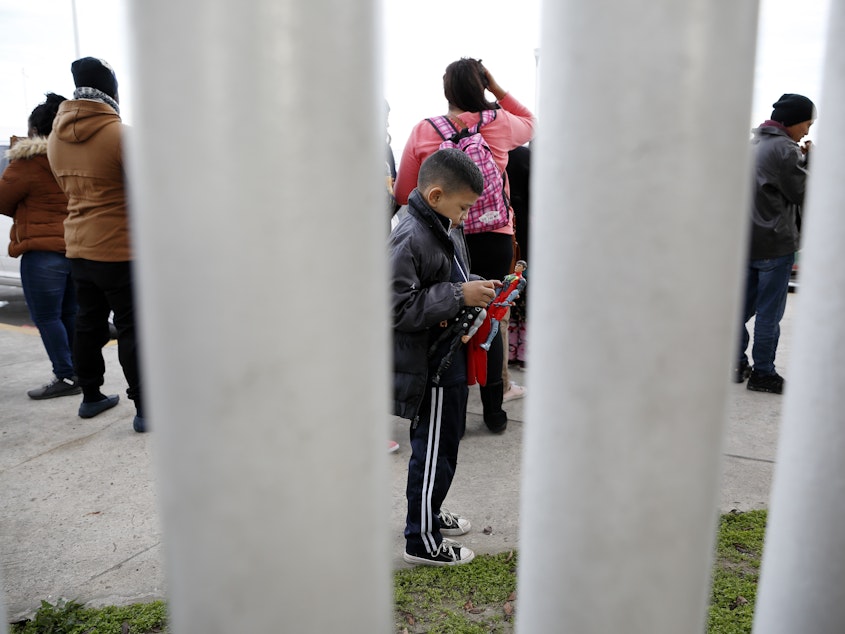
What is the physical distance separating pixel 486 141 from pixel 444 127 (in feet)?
0.81

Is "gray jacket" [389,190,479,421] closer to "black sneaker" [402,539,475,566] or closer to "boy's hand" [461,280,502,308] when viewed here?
"boy's hand" [461,280,502,308]

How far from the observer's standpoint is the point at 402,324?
275cm

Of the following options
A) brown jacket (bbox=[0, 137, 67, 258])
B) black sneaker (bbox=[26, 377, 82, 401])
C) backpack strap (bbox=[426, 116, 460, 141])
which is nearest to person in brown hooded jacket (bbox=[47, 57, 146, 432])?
brown jacket (bbox=[0, 137, 67, 258])

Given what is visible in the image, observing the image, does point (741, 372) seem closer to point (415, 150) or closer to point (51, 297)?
point (415, 150)

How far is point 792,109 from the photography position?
492cm

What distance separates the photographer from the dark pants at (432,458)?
2889 millimetres

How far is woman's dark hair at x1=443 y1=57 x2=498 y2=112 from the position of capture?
4.09 metres

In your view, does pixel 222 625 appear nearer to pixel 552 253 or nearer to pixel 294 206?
pixel 294 206

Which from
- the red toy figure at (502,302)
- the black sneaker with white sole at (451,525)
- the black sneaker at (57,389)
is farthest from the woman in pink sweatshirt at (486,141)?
the black sneaker at (57,389)

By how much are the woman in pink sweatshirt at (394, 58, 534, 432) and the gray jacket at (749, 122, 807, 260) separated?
172cm

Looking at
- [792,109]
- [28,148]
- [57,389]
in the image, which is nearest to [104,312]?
[57,389]

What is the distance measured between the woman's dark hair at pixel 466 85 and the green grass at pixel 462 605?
2398mm

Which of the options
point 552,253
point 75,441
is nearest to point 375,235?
point 552,253

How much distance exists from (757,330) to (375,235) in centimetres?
491
